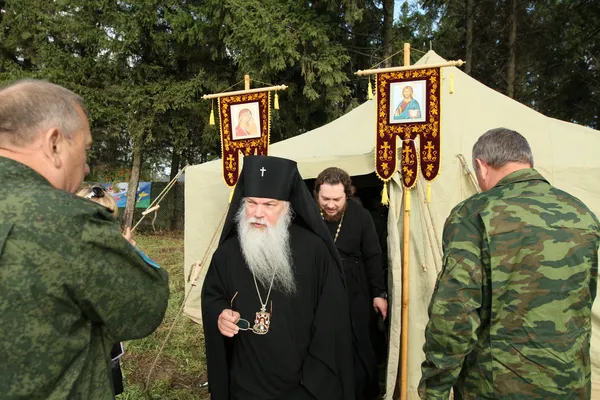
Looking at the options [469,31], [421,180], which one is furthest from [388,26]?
[421,180]

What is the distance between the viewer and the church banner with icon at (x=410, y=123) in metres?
3.91

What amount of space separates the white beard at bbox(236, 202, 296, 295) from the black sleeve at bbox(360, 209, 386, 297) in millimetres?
1275

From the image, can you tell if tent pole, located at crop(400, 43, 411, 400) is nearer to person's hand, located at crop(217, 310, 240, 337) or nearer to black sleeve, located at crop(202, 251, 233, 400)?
black sleeve, located at crop(202, 251, 233, 400)

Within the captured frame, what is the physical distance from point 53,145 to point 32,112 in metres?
0.10

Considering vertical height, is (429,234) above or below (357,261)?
above

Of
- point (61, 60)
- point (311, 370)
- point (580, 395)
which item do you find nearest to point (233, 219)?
point (311, 370)

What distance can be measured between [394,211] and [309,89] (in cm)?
771

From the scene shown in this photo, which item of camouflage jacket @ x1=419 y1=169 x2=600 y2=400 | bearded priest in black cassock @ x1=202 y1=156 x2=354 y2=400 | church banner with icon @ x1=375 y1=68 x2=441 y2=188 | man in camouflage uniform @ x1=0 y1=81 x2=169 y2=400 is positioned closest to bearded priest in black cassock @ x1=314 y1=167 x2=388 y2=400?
church banner with icon @ x1=375 y1=68 x2=441 y2=188

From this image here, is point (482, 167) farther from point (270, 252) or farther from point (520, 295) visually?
point (270, 252)

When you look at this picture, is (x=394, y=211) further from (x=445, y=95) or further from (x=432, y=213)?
(x=445, y=95)

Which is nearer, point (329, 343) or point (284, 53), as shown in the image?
point (329, 343)

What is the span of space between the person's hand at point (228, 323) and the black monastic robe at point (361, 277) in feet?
5.18

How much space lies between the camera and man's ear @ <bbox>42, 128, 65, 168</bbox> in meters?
1.14

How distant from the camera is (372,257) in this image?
12.4 ft
